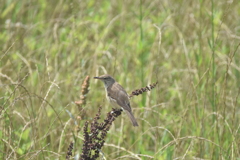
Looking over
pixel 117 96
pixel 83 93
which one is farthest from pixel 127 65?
pixel 83 93

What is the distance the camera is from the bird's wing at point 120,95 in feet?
12.1

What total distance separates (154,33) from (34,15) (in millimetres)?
1712

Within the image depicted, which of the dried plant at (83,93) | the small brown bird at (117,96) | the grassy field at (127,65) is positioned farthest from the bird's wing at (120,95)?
the dried plant at (83,93)

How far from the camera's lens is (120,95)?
3855 millimetres

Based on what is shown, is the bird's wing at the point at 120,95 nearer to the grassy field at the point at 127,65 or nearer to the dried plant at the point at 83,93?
the grassy field at the point at 127,65

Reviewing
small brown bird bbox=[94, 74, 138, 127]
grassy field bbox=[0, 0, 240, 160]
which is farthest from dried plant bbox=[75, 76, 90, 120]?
grassy field bbox=[0, 0, 240, 160]

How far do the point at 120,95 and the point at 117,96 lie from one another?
1.3 inches

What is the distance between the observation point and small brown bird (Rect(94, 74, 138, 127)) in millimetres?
3646

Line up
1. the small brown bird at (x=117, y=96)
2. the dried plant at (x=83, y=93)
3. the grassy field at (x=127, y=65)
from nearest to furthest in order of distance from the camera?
1. the dried plant at (x=83, y=93)
2. the small brown bird at (x=117, y=96)
3. the grassy field at (x=127, y=65)

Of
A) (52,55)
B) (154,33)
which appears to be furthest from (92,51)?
(154,33)

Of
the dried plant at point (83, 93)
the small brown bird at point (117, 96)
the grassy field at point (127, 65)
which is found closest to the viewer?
the dried plant at point (83, 93)

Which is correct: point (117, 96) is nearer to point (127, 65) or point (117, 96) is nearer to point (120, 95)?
point (120, 95)

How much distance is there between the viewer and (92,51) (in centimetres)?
587

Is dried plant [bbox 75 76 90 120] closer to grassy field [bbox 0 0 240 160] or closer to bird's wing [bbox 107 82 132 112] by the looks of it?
bird's wing [bbox 107 82 132 112]
